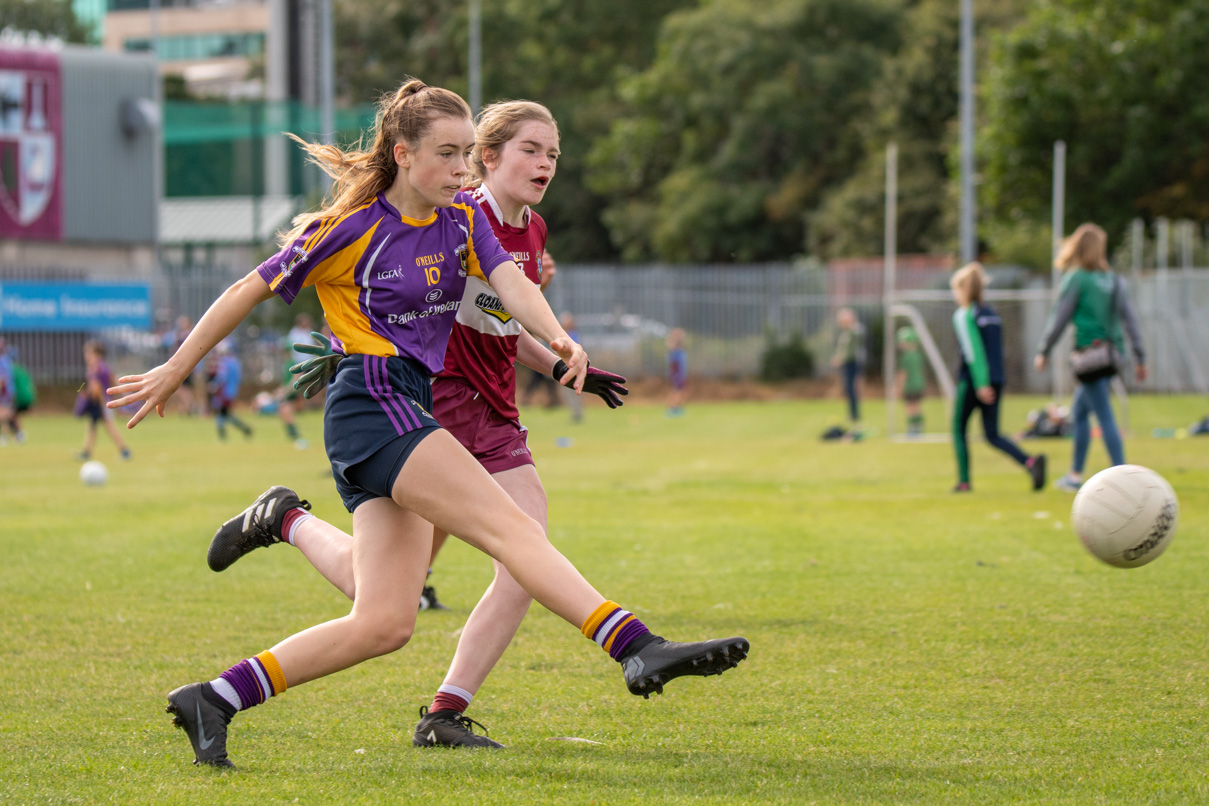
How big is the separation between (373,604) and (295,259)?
104cm

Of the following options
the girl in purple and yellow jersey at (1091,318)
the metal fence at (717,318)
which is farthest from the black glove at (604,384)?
the metal fence at (717,318)

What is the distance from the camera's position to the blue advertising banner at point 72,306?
29.4 metres

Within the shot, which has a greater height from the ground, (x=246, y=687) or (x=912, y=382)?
(x=246, y=687)

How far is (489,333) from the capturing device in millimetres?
Result: 4301

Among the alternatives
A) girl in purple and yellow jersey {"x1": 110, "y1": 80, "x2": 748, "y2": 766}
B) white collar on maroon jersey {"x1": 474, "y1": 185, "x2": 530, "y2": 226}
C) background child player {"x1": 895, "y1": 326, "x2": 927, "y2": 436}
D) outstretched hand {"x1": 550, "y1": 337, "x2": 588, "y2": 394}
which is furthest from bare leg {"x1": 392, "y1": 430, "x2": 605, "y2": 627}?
background child player {"x1": 895, "y1": 326, "x2": 927, "y2": 436}

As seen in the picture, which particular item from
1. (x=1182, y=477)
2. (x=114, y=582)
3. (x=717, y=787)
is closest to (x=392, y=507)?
(x=717, y=787)

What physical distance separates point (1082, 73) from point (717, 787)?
29636mm

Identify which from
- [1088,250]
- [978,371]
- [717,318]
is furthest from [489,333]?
[717,318]

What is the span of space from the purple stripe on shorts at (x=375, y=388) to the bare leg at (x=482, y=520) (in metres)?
0.09

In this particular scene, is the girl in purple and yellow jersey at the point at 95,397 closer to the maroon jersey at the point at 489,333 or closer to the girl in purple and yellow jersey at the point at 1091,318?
the girl in purple and yellow jersey at the point at 1091,318

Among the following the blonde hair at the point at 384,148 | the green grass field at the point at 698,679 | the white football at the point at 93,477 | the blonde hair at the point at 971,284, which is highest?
the blonde hair at the point at 384,148

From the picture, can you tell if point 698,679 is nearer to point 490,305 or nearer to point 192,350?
point 490,305

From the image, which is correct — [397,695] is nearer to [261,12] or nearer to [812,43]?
[812,43]

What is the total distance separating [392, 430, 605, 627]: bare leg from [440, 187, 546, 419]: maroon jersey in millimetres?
646
